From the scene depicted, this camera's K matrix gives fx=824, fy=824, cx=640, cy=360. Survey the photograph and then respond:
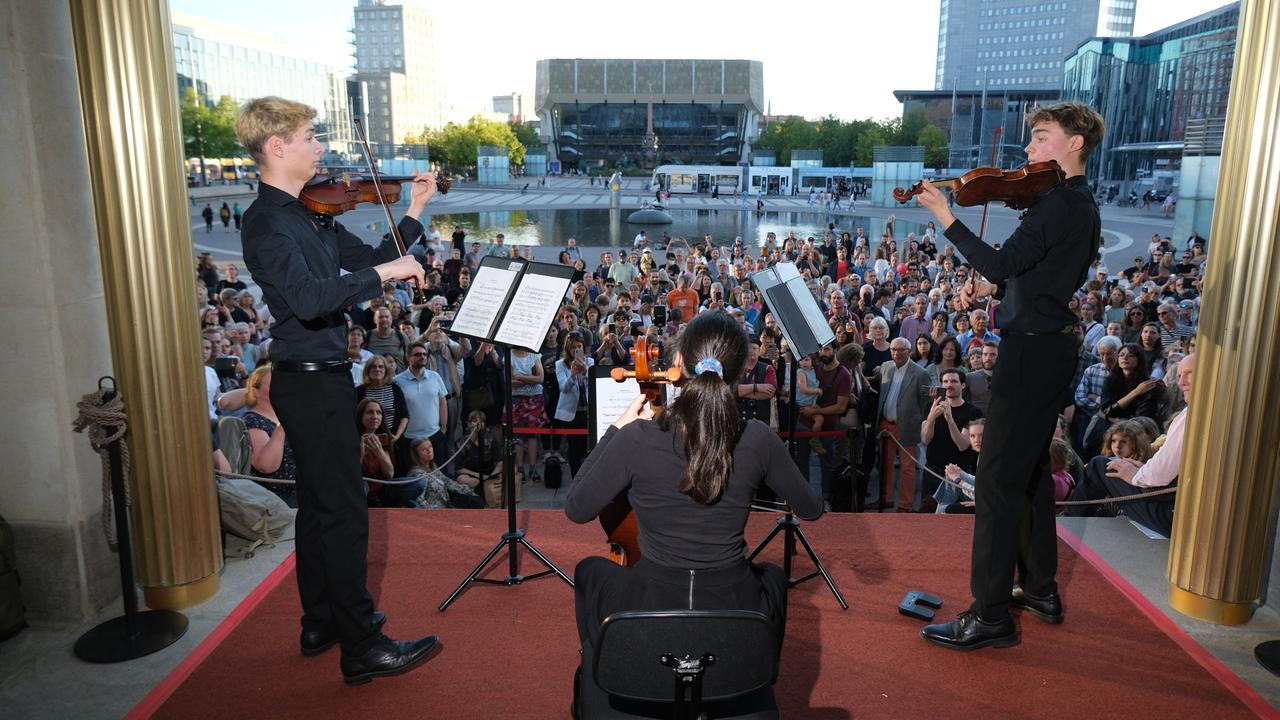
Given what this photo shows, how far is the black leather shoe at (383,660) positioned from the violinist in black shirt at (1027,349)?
2138 mm

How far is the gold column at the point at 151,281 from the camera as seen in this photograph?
3359 mm

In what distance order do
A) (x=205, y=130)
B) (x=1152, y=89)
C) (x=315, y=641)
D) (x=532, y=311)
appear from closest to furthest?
(x=315, y=641) < (x=532, y=311) < (x=205, y=130) < (x=1152, y=89)

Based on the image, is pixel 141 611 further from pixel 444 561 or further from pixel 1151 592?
pixel 1151 592

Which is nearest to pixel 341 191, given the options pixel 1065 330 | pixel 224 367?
pixel 1065 330

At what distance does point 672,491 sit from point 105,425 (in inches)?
103

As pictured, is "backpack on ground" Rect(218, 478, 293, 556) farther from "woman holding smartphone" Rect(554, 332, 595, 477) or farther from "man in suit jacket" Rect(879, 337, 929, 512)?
"man in suit jacket" Rect(879, 337, 929, 512)

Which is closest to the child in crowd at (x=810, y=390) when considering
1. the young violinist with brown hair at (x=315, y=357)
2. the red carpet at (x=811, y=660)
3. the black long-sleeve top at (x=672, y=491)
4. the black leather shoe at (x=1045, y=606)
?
the red carpet at (x=811, y=660)

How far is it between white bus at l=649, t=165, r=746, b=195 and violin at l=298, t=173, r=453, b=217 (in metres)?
63.6

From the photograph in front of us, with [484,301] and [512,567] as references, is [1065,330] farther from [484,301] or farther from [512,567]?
[512,567]

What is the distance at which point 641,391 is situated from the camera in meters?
2.92

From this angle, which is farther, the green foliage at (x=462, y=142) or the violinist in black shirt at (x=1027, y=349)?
the green foliage at (x=462, y=142)

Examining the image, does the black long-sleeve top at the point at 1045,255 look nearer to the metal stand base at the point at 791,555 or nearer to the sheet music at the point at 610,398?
the metal stand base at the point at 791,555

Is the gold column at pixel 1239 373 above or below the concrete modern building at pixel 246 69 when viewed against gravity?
below

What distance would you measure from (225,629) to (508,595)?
1.23 m
